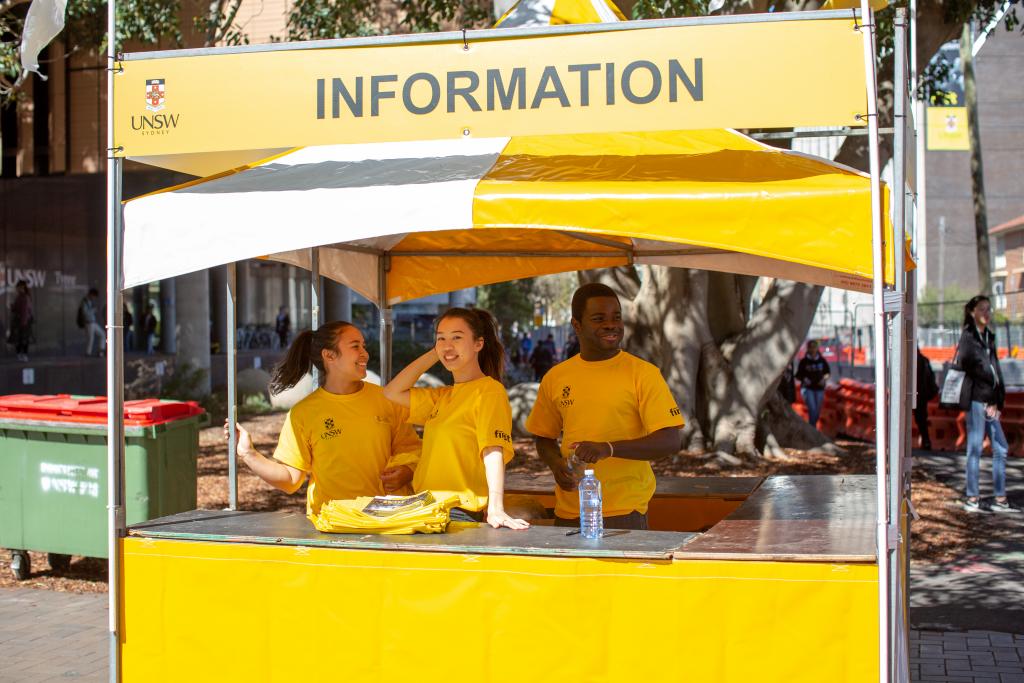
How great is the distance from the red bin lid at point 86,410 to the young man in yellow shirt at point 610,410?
3359 millimetres

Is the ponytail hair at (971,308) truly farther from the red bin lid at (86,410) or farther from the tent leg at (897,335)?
the red bin lid at (86,410)

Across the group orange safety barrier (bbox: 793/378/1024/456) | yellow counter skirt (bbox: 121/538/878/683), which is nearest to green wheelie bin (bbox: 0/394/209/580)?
yellow counter skirt (bbox: 121/538/878/683)

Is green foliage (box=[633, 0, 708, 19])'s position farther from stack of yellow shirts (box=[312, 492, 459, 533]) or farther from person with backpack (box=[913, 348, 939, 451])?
stack of yellow shirts (box=[312, 492, 459, 533])

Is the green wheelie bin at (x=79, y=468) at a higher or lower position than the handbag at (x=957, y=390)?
lower

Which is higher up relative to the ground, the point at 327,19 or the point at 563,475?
the point at 327,19

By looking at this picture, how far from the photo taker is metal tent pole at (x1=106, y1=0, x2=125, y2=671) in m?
4.51

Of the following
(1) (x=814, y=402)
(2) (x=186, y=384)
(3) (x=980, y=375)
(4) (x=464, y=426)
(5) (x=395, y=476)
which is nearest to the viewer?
(4) (x=464, y=426)

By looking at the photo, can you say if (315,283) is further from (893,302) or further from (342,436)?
(893,302)

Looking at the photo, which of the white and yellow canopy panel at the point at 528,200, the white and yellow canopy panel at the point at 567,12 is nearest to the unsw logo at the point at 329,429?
the white and yellow canopy panel at the point at 528,200

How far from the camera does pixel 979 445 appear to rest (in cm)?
1002

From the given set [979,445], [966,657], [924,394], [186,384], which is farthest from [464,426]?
[186,384]

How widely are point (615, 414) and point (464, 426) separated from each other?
737mm

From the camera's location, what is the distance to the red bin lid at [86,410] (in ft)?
24.4

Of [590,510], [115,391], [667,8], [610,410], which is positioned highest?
[667,8]
